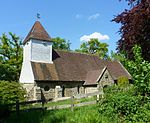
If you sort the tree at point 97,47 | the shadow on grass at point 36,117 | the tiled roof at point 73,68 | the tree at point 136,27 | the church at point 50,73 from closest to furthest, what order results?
the shadow on grass at point 36,117
the tree at point 136,27
the church at point 50,73
the tiled roof at point 73,68
the tree at point 97,47

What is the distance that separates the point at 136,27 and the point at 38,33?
2483cm

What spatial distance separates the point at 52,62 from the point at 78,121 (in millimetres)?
26000

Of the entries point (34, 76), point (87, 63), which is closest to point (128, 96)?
point (34, 76)

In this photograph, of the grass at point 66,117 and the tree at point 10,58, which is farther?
the tree at point 10,58

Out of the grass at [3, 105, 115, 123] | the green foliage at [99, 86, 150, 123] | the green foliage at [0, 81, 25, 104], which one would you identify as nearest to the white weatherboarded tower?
the green foliage at [0, 81, 25, 104]

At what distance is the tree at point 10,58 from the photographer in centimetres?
4372

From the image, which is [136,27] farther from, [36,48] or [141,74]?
[36,48]

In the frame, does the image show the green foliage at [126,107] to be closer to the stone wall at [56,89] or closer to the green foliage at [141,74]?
the green foliage at [141,74]

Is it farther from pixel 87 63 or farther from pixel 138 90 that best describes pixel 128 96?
pixel 87 63

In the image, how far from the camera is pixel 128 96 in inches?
461

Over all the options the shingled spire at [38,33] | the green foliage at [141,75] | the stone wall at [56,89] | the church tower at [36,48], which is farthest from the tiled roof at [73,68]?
the green foliage at [141,75]

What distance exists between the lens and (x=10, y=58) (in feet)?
150

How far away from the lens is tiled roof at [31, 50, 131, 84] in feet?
112

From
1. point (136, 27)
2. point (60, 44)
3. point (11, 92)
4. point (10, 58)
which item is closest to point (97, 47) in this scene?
point (60, 44)
